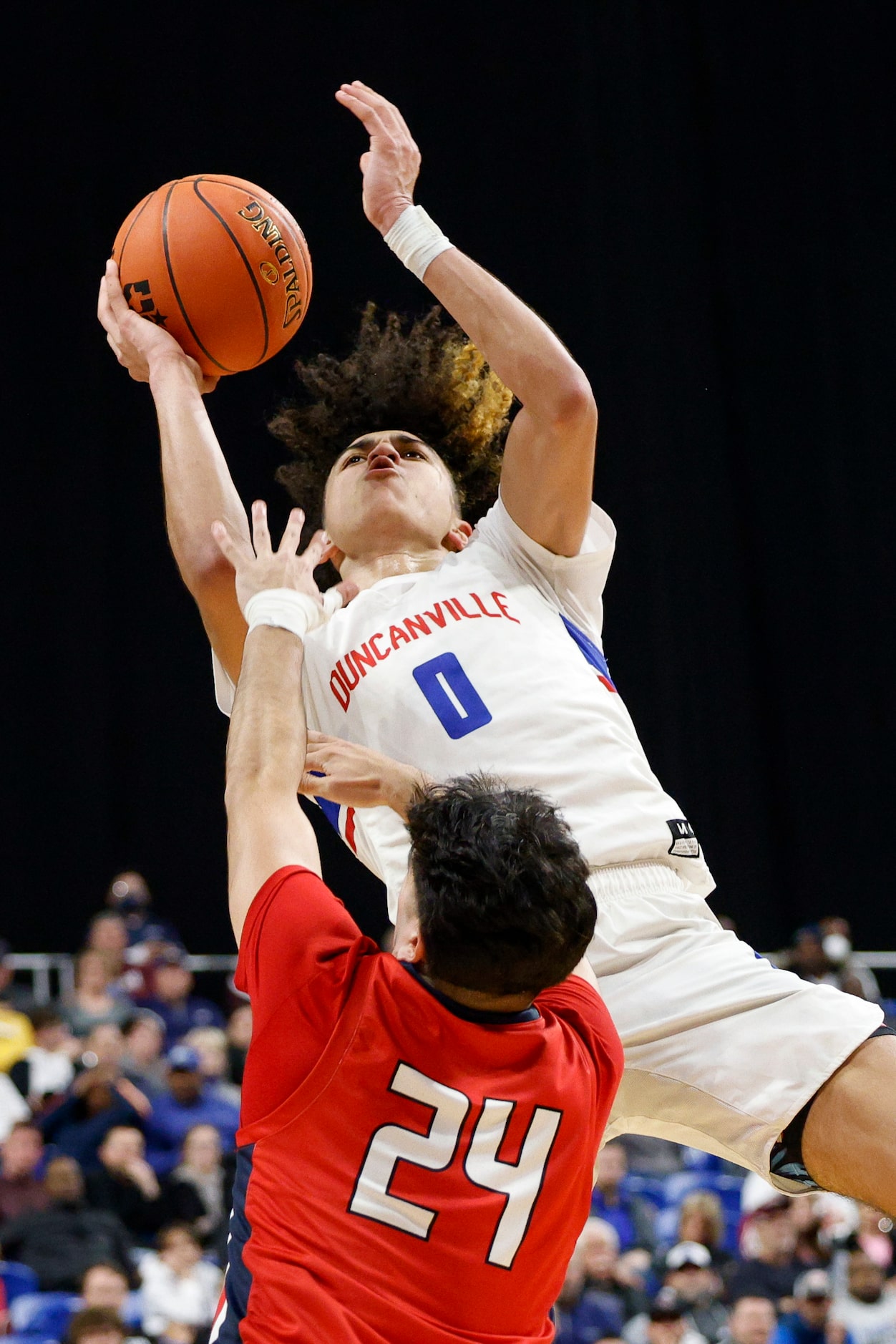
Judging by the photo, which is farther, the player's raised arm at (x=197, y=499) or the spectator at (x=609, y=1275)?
the spectator at (x=609, y=1275)

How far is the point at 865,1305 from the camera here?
803cm

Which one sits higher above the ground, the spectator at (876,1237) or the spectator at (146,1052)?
the spectator at (146,1052)

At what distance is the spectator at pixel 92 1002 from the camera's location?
9484 millimetres

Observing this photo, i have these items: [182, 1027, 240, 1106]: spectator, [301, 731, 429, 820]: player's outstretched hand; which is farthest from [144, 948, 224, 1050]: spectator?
[301, 731, 429, 820]: player's outstretched hand

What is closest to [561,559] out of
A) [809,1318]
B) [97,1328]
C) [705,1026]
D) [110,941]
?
[705,1026]

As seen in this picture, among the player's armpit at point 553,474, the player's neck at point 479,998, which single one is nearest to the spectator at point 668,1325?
the player's armpit at point 553,474

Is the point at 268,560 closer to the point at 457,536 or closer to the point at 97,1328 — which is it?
the point at 457,536

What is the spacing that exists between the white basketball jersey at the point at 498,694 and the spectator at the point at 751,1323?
17.3ft

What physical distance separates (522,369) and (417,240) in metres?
0.41

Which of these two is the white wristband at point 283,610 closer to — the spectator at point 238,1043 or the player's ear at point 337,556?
the player's ear at point 337,556

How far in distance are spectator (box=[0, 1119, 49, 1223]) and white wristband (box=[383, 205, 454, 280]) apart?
5518mm

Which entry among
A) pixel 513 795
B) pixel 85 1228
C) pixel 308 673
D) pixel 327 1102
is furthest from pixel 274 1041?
pixel 85 1228

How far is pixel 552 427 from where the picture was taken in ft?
10.8

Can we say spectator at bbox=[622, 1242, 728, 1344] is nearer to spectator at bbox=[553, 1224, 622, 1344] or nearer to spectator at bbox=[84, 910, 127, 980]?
spectator at bbox=[553, 1224, 622, 1344]
